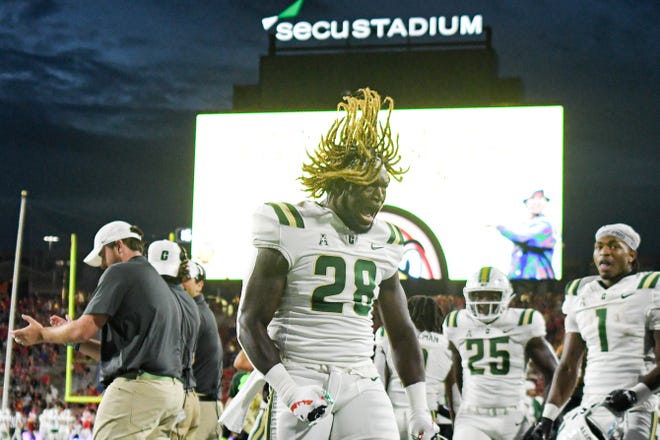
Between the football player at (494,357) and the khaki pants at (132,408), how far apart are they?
2.17 m

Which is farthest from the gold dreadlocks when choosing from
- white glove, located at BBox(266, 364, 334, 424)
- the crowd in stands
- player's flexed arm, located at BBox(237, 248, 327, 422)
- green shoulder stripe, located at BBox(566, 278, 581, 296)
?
the crowd in stands

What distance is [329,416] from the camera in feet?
11.1

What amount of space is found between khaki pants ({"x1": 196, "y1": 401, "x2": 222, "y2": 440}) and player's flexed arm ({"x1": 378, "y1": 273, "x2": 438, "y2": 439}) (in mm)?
3068

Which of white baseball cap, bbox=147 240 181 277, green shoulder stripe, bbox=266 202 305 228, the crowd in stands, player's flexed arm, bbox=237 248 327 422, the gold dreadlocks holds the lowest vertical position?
the crowd in stands

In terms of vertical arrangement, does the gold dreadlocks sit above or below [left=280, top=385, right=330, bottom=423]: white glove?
above

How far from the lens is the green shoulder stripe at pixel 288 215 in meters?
3.52

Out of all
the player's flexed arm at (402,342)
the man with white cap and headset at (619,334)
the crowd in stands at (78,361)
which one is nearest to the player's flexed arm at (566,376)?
the man with white cap and headset at (619,334)

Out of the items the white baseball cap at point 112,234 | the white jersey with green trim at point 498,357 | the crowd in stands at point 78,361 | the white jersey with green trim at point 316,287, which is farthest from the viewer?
the crowd in stands at point 78,361

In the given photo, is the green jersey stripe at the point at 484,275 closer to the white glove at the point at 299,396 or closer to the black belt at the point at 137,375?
the black belt at the point at 137,375

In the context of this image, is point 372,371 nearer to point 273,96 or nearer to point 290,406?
point 290,406

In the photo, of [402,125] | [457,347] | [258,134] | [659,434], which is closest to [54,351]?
[258,134]

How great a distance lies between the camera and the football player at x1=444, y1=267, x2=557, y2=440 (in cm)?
622

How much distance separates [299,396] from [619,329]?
272 centimetres

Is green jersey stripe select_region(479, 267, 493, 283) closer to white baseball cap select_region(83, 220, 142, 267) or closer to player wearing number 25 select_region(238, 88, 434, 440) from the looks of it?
white baseball cap select_region(83, 220, 142, 267)
